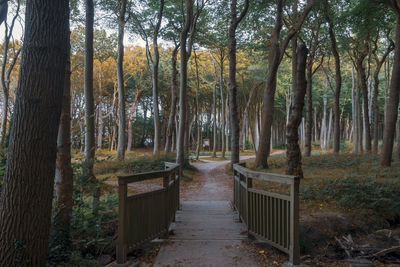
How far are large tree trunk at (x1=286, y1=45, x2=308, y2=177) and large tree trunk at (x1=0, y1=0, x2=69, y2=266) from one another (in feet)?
25.5

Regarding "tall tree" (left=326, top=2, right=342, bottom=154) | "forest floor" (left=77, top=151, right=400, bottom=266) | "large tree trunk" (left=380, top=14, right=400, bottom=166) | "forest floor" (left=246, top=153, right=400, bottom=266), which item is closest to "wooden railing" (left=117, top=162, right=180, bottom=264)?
"forest floor" (left=77, top=151, right=400, bottom=266)

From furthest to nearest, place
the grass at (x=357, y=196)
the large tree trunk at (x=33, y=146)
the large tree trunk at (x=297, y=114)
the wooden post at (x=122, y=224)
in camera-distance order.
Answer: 1. the large tree trunk at (x=297, y=114)
2. the grass at (x=357, y=196)
3. the wooden post at (x=122, y=224)
4. the large tree trunk at (x=33, y=146)

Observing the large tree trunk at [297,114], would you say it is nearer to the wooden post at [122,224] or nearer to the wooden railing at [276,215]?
the wooden railing at [276,215]

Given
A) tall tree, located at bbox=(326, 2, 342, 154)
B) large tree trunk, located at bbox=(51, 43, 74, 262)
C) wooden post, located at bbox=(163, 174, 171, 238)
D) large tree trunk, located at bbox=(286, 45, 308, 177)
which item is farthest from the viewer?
tall tree, located at bbox=(326, 2, 342, 154)

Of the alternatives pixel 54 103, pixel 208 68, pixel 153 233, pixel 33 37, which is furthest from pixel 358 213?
pixel 208 68

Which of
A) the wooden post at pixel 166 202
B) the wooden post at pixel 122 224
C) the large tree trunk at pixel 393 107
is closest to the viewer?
the wooden post at pixel 122 224

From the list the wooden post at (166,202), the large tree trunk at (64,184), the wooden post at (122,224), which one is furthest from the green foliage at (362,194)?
the large tree trunk at (64,184)

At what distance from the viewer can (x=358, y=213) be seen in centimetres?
680

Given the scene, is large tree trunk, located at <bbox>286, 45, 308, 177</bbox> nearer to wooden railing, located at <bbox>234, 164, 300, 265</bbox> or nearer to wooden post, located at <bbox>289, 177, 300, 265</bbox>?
wooden railing, located at <bbox>234, 164, 300, 265</bbox>

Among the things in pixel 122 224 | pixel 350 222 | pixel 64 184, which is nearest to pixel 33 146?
pixel 122 224

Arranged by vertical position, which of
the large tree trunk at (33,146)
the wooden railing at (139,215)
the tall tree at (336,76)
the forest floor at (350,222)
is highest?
the tall tree at (336,76)

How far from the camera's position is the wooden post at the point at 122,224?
373 centimetres

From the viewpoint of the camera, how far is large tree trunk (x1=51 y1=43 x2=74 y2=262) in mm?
4266

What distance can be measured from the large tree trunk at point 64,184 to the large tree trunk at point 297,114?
277 inches
